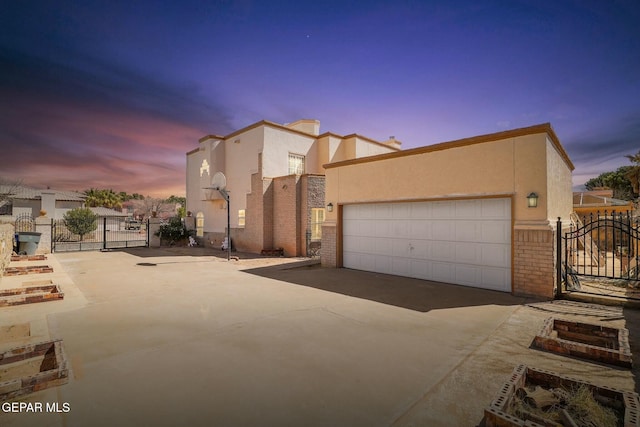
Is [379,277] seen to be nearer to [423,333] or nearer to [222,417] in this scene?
[423,333]

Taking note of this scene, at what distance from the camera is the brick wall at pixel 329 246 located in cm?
1166

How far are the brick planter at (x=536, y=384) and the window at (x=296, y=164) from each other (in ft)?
55.0

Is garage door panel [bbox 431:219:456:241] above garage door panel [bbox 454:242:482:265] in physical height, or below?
above

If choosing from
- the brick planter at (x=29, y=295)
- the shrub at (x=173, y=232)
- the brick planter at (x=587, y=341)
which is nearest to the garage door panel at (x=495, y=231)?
the brick planter at (x=587, y=341)

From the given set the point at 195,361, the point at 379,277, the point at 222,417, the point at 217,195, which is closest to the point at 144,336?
the point at 195,361

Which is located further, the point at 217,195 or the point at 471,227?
the point at 217,195

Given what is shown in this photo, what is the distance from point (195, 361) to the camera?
3801 mm

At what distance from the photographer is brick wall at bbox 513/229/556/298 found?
269 inches

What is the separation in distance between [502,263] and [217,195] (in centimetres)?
1781

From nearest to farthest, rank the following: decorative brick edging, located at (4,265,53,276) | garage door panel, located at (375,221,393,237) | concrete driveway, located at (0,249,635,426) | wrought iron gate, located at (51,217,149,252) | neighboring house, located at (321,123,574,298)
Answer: concrete driveway, located at (0,249,635,426)
neighboring house, located at (321,123,574,298)
decorative brick edging, located at (4,265,53,276)
garage door panel, located at (375,221,393,237)
wrought iron gate, located at (51,217,149,252)

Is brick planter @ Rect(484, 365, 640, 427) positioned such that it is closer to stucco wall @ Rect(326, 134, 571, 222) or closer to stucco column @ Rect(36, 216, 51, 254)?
stucco wall @ Rect(326, 134, 571, 222)

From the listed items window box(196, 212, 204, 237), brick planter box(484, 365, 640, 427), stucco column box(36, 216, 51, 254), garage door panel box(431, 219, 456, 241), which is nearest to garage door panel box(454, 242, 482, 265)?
garage door panel box(431, 219, 456, 241)

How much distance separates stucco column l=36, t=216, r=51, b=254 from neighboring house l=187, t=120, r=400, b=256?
8272 millimetres

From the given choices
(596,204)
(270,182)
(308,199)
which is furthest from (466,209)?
(596,204)
